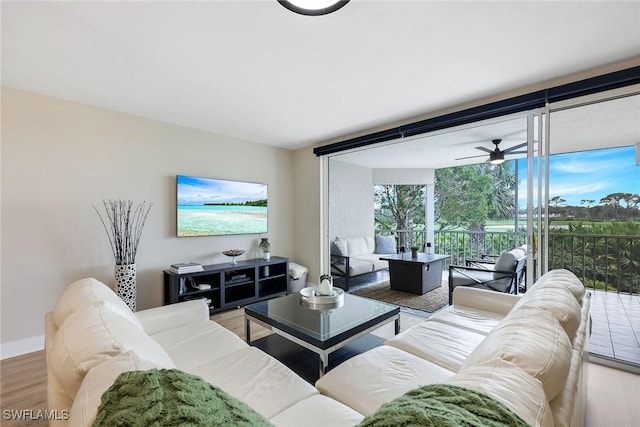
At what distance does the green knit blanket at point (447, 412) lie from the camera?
0.51 m

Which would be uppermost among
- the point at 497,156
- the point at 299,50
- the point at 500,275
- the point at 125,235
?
the point at 299,50

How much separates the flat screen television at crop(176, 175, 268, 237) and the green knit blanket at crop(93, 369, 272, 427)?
9.90 feet

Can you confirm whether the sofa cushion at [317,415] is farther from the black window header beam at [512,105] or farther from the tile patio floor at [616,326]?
the black window header beam at [512,105]

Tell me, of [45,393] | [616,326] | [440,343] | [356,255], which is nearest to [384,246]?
[356,255]

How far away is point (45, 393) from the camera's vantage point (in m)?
1.91

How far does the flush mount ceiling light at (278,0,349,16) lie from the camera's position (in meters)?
1.27

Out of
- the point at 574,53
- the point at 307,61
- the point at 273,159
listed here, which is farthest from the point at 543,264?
the point at 273,159

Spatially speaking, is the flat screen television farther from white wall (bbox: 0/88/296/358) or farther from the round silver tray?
the round silver tray

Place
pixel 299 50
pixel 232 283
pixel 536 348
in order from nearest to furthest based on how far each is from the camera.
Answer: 1. pixel 536 348
2. pixel 299 50
3. pixel 232 283

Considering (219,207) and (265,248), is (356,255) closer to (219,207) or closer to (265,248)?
(265,248)

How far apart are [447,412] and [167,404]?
0.57 m

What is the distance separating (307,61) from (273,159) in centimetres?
253

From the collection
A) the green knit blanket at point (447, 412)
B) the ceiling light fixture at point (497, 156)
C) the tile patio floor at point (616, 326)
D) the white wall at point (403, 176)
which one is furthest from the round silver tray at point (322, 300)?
the white wall at point (403, 176)

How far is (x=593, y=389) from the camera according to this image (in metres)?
1.90
